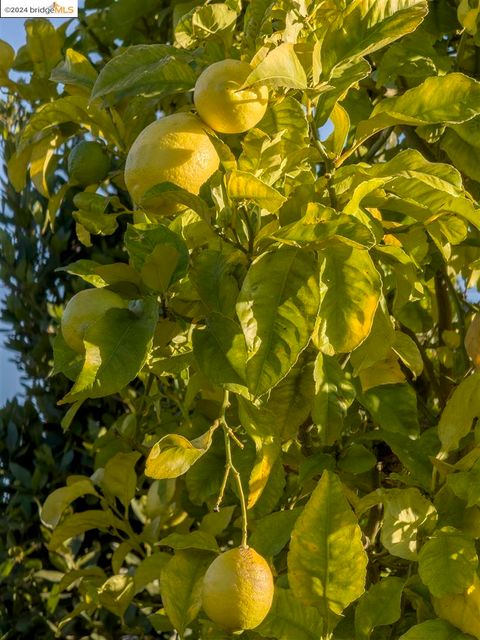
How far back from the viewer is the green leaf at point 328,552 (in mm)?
714

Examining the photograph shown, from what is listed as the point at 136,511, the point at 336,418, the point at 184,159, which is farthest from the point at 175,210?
the point at 136,511

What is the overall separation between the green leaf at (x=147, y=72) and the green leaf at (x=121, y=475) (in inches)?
23.3

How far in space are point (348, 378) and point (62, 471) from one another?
1.37 m

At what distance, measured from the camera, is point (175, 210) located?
26.4 inches

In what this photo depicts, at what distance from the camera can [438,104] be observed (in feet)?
2.31

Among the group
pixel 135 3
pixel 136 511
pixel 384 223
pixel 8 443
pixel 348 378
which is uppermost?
pixel 135 3

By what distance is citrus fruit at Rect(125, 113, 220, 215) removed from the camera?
65 cm

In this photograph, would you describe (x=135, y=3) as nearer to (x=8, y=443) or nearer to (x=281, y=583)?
(x=281, y=583)

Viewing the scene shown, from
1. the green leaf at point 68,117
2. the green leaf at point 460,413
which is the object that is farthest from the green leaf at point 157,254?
the green leaf at point 460,413

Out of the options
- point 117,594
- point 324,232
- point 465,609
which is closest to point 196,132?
point 324,232

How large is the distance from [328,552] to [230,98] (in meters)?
0.37

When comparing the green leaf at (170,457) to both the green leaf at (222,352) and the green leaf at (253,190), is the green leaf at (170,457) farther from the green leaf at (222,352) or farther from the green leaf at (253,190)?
the green leaf at (253,190)

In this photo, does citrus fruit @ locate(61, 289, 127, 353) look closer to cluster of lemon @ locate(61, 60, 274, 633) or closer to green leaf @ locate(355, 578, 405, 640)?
cluster of lemon @ locate(61, 60, 274, 633)

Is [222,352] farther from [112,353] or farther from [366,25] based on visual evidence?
[366,25]
